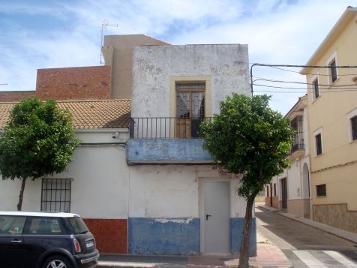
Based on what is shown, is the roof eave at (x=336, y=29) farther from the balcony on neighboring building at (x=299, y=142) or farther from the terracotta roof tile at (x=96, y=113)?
the terracotta roof tile at (x=96, y=113)

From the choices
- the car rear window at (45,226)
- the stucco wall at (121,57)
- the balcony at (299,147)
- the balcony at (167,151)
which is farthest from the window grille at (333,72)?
the car rear window at (45,226)

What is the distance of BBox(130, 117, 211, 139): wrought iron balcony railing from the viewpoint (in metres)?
14.9

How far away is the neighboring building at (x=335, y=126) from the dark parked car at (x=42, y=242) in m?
14.2

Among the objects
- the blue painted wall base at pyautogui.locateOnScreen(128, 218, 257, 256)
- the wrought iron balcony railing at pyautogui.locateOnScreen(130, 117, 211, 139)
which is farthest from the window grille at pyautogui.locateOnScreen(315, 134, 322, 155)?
the blue painted wall base at pyautogui.locateOnScreen(128, 218, 257, 256)

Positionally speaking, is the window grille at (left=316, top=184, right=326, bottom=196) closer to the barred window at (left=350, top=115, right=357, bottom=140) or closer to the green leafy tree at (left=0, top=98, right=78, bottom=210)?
the barred window at (left=350, top=115, right=357, bottom=140)

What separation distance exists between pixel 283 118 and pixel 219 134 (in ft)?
5.50

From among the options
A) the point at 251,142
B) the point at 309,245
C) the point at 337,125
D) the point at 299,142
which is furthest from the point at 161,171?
the point at 299,142

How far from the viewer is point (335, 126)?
2398cm

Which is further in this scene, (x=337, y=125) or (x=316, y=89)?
(x=316, y=89)

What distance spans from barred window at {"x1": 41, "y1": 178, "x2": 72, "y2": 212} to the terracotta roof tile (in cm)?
179

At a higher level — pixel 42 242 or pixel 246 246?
pixel 42 242

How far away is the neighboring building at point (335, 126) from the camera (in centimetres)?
2141

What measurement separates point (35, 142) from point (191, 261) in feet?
17.2

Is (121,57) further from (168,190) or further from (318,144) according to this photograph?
(168,190)
